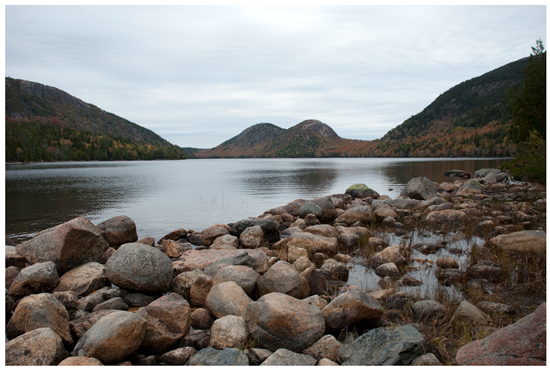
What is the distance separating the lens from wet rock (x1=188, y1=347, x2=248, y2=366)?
4562 mm

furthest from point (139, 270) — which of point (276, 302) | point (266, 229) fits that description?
point (266, 229)

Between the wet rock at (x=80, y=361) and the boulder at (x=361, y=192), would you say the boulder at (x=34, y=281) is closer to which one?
the wet rock at (x=80, y=361)

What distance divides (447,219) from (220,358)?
12353 millimetres

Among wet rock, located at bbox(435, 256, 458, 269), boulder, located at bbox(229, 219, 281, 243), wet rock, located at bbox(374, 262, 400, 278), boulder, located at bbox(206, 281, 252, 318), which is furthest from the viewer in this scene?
boulder, located at bbox(229, 219, 281, 243)

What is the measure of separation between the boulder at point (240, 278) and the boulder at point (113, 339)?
2251 millimetres

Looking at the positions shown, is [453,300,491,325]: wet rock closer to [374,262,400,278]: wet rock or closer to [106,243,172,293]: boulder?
[374,262,400,278]: wet rock

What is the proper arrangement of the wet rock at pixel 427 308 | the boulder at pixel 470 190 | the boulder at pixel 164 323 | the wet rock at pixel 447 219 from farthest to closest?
the boulder at pixel 470 190 → the wet rock at pixel 447 219 → the wet rock at pixel 427 308 → the boulder at pixel 164 323

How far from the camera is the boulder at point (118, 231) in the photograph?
38.0 ft

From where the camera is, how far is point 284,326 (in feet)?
16.7

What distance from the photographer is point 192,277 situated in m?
7.45

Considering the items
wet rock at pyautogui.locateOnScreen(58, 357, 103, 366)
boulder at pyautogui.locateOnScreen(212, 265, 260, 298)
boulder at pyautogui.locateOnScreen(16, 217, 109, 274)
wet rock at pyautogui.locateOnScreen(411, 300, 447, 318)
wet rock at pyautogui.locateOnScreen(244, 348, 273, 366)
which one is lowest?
wet rock at pyautogui.locateOnScreen(244, 348, 273, 366)

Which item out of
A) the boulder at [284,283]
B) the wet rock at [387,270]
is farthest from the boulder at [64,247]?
the wet rock at [387,270]

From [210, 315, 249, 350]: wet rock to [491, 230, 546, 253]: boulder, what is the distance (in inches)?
322

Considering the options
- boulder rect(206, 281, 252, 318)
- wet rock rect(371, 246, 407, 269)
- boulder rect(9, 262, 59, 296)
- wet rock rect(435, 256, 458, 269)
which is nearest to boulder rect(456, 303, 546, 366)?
boulder rect(206, 281, 252, 318)
